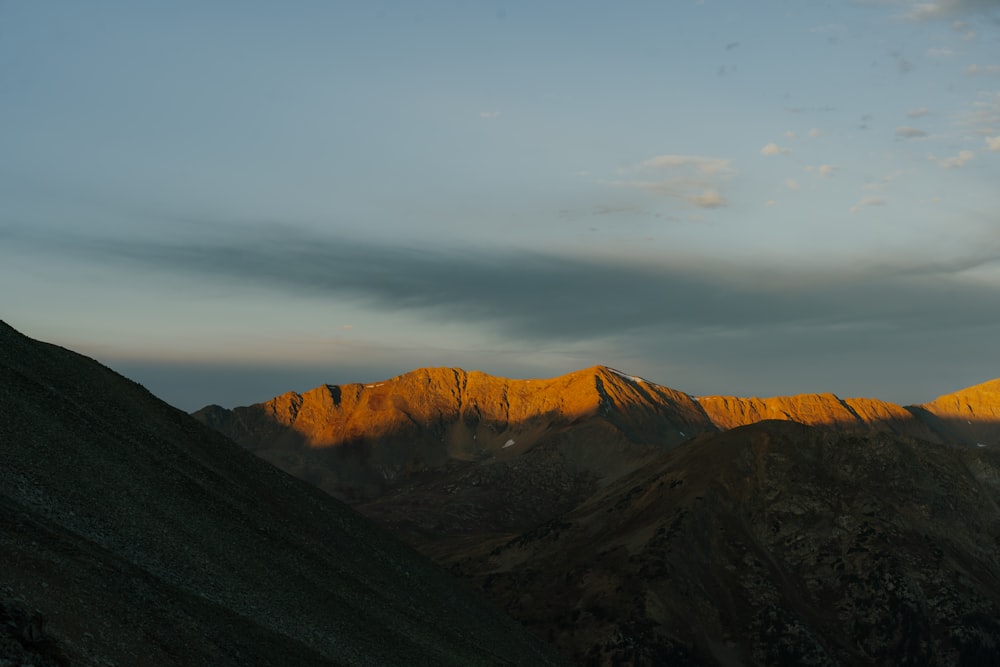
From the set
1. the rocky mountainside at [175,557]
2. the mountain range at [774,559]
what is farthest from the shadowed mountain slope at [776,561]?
the rocky mountainside at [175,557]

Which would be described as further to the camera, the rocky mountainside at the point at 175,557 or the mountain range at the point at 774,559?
the mountain range at the point at 774,559

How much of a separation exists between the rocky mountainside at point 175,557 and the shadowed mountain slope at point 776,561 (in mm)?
22620

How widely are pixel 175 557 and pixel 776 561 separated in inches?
3169

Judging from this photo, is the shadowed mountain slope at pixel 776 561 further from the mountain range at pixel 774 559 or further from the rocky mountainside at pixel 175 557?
the rocky mountainside at pixel 175 557

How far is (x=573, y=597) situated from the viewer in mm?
103375

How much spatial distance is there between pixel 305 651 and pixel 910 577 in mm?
81582

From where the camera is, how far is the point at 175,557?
4862 centimetres

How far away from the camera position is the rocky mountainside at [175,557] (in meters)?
34.7

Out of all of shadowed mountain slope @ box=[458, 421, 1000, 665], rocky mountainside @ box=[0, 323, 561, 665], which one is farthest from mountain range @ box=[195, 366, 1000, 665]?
rocky mountainside @ box=[0, 323, 561, 665]

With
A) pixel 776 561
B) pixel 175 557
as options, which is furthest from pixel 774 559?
pixel 175 557

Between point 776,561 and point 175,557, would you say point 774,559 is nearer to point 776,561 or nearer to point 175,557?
point 776,561

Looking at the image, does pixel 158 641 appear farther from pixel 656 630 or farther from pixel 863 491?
pixel 863 491

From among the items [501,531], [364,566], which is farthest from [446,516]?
[364,566]

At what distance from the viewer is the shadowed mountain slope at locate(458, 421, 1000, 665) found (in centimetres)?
9550
